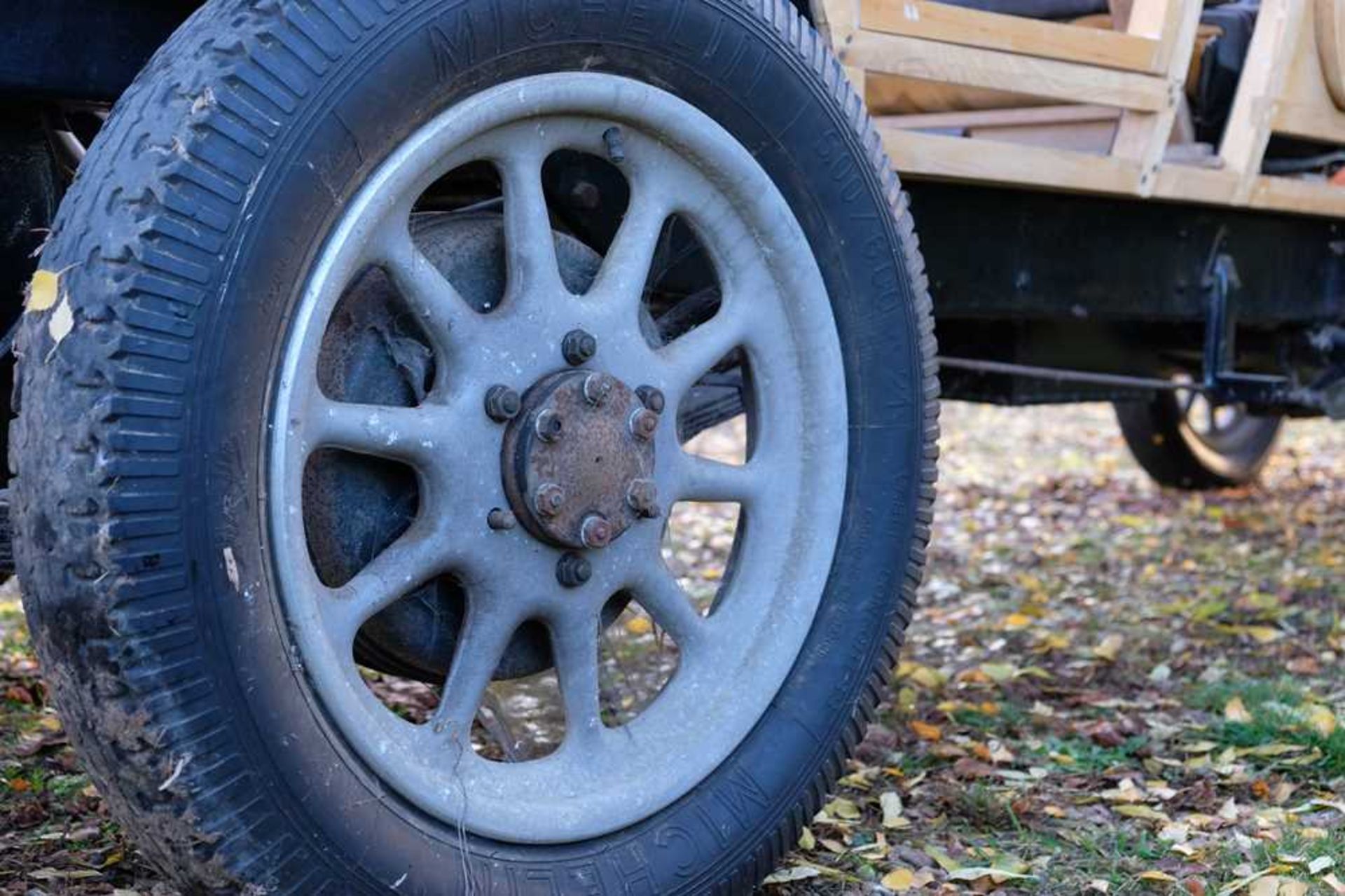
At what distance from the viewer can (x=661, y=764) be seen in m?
2.12

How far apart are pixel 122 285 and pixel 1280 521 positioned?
5.00m

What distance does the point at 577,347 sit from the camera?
6.72 ft

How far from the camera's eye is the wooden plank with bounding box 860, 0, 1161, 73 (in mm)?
→ 2707

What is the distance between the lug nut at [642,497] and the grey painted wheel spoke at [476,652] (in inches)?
7.7

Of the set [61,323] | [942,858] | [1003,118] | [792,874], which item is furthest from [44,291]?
[1003,118]

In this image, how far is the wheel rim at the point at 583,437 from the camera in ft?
6.09

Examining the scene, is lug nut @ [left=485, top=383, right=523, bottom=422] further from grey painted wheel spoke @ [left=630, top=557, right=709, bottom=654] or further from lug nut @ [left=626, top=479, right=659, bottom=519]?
grey painted wheel spoke @ [left=630, top=557, right=709, bottom=654]

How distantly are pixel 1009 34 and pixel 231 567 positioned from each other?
1.78 metres

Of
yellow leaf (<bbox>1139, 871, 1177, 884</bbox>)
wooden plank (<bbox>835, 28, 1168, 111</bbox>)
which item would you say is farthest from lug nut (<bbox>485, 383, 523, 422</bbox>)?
yellow leaf (<bbox>1139, 871, 1177, 884</bbox>)

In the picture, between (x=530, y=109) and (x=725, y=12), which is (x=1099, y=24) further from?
(x=530, y=109)

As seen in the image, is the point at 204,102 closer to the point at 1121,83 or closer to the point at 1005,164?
the point at 1005,164

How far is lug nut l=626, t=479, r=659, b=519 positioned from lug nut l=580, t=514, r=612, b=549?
0.05 metres

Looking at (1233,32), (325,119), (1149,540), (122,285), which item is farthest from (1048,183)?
(1149,540)

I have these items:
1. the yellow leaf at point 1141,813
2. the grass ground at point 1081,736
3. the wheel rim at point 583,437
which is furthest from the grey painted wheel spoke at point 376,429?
the yellow leaf at point 1141,813
